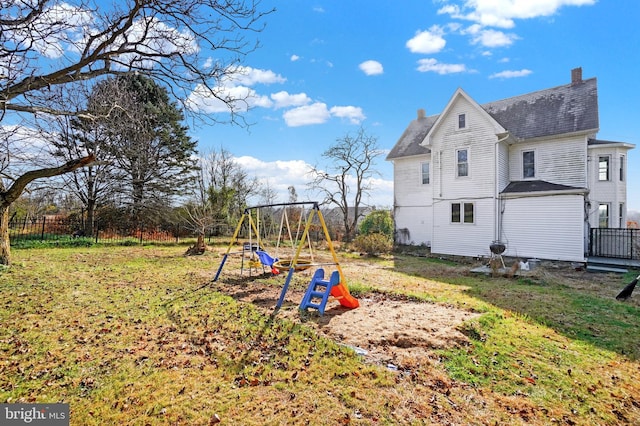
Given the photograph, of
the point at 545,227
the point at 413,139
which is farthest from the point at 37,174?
the point at 413,139

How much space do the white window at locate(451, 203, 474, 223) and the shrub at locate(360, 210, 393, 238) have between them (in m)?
4.89

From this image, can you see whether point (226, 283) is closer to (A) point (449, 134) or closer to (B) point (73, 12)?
(B) point (73, 12)

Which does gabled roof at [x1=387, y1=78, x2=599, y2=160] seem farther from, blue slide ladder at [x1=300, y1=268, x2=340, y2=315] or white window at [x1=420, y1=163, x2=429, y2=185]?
blue slide ladder at [x1=300, y1=268, x2=340, y2=315]

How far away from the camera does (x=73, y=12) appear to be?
18.7ft

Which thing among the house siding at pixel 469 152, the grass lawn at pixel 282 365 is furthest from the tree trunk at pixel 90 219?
the house siding at pixel 469 152

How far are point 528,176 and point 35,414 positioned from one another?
18.6 meters

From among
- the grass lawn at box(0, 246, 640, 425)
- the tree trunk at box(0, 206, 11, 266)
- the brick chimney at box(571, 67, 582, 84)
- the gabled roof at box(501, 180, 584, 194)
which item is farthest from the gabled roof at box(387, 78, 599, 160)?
the tree trunk at box(0, 206, 11, 266)

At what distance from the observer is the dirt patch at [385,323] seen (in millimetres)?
4586

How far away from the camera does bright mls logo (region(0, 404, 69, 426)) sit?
9.88 ft

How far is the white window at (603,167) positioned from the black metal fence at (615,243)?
10.6 ft

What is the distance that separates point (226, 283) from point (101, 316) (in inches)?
137

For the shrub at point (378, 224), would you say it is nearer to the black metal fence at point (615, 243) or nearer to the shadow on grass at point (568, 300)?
the shadow on grass at point (568, 300)

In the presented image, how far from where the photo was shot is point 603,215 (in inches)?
605

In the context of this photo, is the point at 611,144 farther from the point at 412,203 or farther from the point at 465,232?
the point at 412,203
